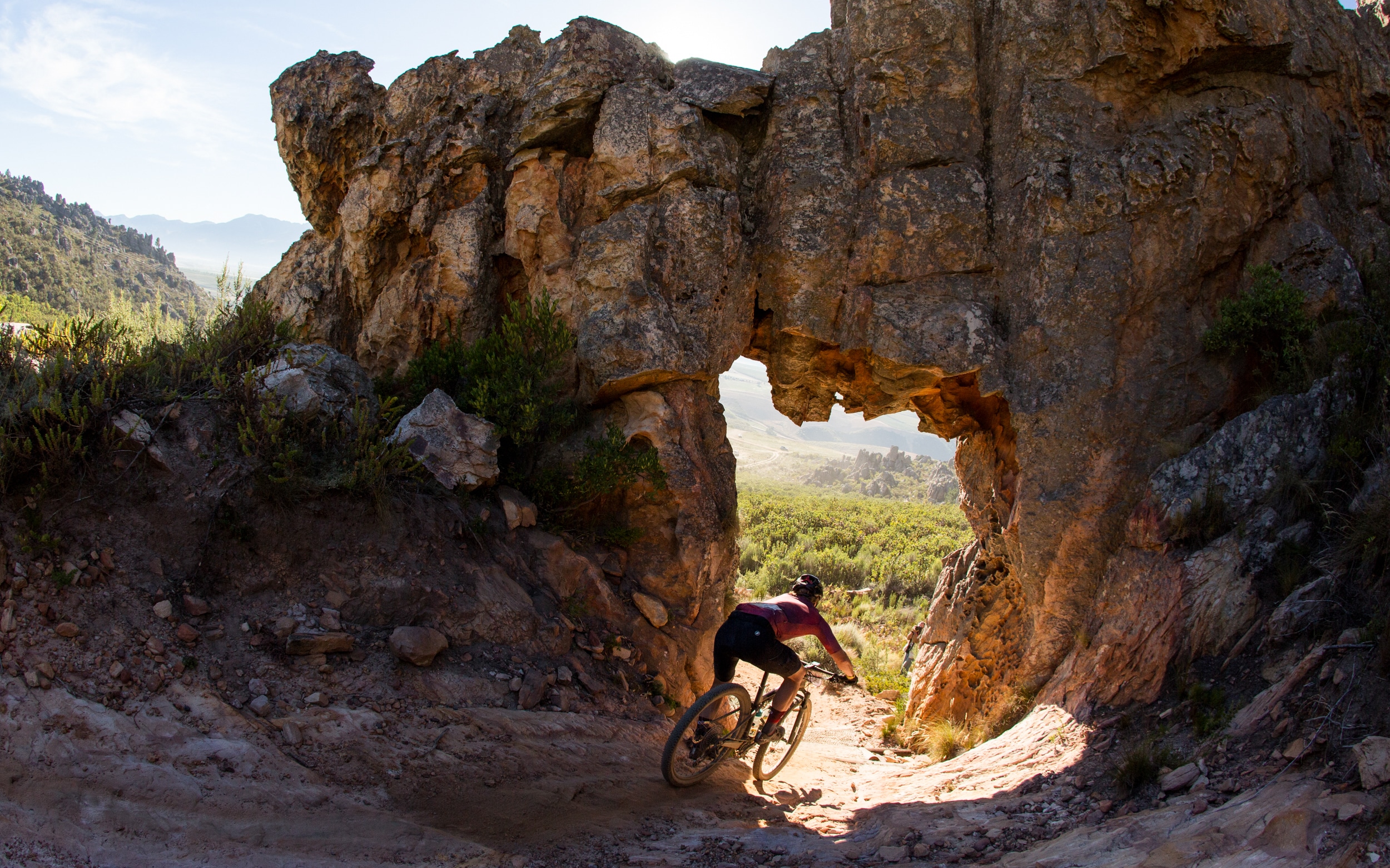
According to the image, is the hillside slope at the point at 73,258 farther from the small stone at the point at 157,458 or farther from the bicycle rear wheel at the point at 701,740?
the bicycle rear wheel at the point at 701,740

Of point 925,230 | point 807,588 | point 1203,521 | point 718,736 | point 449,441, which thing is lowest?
point 718,736

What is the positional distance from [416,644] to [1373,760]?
5.85 m

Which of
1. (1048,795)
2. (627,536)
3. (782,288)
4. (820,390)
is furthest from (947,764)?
(782,288)

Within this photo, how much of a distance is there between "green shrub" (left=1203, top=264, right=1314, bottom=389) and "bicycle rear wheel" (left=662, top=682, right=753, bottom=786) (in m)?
5.47

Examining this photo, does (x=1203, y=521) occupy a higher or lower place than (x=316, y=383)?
lower

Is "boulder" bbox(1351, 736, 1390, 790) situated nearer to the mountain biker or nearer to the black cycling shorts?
the mountain biker

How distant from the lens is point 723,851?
5.18m

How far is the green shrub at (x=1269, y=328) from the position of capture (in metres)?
7.09

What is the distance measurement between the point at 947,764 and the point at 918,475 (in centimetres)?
4876

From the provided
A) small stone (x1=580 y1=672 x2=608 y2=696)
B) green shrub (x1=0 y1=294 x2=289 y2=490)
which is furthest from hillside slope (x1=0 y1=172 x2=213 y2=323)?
small stone (x1=580 y1=672 x2=608 y2=696)

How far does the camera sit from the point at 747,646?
6.49 meters

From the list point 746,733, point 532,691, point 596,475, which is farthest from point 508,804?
point 596,475

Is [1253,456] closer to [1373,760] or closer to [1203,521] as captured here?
[1203,521]

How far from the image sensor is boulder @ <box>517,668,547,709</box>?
6.41m
